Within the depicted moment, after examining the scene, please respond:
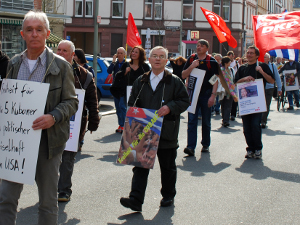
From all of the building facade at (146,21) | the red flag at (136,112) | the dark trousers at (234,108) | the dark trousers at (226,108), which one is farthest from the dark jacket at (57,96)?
the building facade at (146,21)

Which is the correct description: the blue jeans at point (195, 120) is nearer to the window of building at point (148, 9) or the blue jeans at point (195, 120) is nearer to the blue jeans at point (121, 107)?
the blue jeans at point (121, 107)

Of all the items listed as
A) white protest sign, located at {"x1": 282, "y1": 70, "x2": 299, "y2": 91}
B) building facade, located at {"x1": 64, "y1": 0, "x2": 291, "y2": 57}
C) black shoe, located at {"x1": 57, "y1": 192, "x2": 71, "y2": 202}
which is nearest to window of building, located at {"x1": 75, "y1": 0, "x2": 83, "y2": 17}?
building facade, located at {"x1": 64, "y1": 0, "x2": 291, "y2": 57}

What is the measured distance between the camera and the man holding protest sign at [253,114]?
→ 26.5ft

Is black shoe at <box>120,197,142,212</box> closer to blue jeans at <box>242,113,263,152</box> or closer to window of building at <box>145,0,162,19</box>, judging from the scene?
blue jeans at <box>242,113,263,152</box>

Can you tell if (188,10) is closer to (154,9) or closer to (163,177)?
(154,9)

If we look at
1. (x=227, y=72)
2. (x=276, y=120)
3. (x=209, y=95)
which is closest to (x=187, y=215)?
(x=209, y=95)

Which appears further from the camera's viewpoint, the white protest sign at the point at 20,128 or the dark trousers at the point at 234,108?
the dark trousers at the point at 234,108

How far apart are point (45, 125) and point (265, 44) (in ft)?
20.1

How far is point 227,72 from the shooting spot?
13039 millimetres

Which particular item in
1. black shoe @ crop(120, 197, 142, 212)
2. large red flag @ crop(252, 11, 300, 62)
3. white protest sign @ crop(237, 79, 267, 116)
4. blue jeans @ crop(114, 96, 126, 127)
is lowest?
black shoe @ crop(120, 197, 142, 212)

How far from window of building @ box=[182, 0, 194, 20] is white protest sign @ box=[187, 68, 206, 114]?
39450mm

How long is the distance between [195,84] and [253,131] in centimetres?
128

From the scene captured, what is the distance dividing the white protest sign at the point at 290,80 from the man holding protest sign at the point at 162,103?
12797 millimetres

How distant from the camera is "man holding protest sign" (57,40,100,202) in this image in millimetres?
5281
